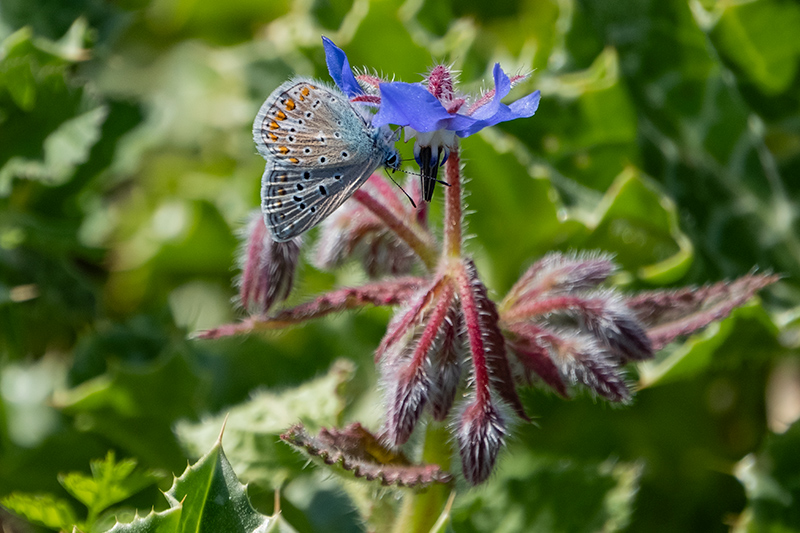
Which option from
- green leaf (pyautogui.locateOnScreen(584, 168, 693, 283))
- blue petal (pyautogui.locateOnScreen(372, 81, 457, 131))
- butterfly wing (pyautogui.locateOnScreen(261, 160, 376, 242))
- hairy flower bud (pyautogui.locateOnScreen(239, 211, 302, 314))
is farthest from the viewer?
green leaf (pyautogui.locateOnScreen(584, 168, 693, 283))

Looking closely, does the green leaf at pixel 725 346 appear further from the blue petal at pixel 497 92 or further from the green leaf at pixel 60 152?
the green leaf at pixel 60 152

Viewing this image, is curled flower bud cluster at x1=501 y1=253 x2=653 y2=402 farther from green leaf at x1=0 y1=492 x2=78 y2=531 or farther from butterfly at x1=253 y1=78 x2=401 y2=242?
green leaf at x1=0 y1=492 x2=78 y2=531

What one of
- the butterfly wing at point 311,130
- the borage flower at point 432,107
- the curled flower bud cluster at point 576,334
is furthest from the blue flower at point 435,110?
the curled flower bud cluster at point 576,334

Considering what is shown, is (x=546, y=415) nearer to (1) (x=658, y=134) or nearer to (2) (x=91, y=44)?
(1) (x=658, y=134)

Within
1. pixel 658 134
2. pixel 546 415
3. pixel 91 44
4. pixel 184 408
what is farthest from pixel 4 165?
pixel 658 134

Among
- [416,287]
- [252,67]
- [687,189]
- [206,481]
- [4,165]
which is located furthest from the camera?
[252,67]

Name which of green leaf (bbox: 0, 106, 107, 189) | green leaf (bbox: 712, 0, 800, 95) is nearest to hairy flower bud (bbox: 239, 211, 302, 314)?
green leaf (bbox: 0, 106, 107, 189)
